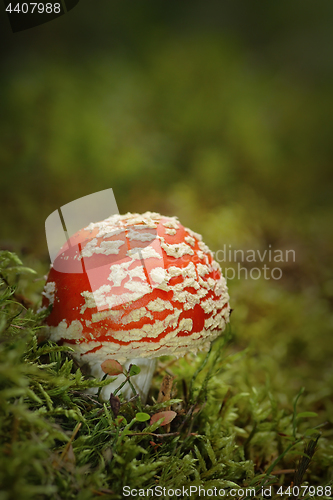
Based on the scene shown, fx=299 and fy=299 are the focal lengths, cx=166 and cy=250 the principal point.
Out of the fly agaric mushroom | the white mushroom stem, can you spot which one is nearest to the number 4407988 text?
the fly agaric mushroom

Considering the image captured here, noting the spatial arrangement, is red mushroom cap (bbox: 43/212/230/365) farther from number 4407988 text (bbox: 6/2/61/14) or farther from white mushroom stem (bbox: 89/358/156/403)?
number 4407988 text (bbox: 6/2/61/14)

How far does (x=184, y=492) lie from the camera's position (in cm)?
106

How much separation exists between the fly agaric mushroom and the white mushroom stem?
0.02 meters

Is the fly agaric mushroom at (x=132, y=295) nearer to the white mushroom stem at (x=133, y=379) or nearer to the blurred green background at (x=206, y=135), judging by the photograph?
the white mushroom stem at (x=133, y=379)

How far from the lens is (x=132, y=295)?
44.3 inches

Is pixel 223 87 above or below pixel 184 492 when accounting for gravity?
above

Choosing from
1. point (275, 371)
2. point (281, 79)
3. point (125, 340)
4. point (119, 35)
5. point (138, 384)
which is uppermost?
point (119, 35)

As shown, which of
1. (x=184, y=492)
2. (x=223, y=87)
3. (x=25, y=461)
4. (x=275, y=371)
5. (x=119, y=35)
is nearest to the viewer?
(x=25, y=461)

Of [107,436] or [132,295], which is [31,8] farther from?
[107,436]

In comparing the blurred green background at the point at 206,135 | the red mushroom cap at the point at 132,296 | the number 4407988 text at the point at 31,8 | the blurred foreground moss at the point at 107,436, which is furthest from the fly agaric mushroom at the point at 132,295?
the number 4407988 text at the point at 31,8

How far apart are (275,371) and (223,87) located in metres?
3.45

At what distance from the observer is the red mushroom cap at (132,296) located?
1.12 m

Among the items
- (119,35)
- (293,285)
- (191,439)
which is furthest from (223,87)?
(191,439)

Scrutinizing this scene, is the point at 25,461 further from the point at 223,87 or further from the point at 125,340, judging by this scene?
the point at 223,87
